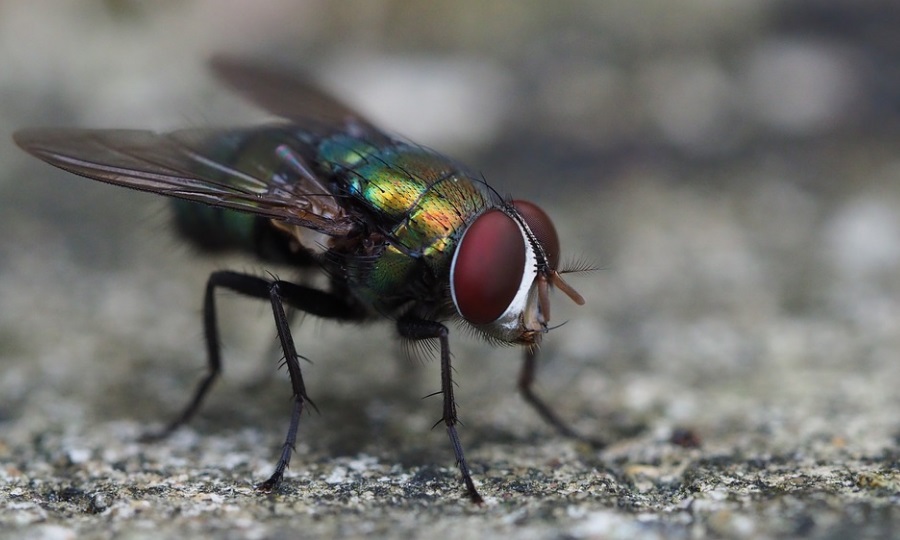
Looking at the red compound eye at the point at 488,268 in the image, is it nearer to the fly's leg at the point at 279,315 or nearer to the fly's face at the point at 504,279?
the fly's face at the point at 504,279

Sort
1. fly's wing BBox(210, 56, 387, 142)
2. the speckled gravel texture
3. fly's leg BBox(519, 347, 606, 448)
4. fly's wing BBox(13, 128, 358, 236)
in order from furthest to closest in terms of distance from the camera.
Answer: fly's wing BBox(210, 56, 387, 142) < fly's leg BBox(519, 347, 606, 448) < fly's wing BBox(13, 128, 358, 236) < the speckled gravel texture

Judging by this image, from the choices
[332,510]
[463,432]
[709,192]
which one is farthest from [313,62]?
[332,510]

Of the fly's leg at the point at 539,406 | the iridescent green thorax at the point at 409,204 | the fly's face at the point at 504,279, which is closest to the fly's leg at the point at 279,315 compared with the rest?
the iridescent green thorax at the point at 409,204

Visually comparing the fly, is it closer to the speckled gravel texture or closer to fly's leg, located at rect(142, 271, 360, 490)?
fly's leg, located at rect(142, 271, 360, 490)

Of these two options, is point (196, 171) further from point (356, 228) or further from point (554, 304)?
point (554, 304)

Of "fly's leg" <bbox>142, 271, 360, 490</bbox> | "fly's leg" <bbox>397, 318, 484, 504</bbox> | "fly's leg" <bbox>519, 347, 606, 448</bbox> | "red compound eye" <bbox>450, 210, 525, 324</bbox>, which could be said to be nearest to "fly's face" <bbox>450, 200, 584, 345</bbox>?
"red compound eye" <bbox>450, 210, 525, 324</bbox>
